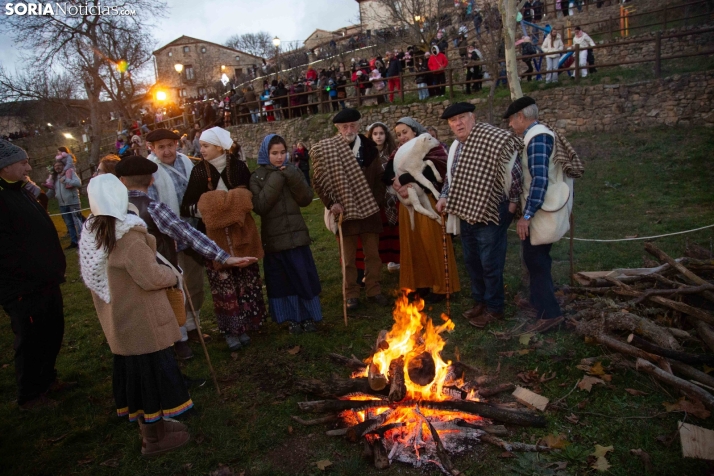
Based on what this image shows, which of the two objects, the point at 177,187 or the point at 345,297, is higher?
the point at 177,187

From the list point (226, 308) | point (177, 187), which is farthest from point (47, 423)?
point (177, 187)

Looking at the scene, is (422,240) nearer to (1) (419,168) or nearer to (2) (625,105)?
(1) (419,168)

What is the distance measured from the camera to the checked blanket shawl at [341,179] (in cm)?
527

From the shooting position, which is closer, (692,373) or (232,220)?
(692,373)

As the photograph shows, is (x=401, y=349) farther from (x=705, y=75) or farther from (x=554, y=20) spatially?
(x=554, y=20)

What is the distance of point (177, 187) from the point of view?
4723 mm

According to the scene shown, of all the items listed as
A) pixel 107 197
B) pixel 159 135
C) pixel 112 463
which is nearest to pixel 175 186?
pixel 159 135

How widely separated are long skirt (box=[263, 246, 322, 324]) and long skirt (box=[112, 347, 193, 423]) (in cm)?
171

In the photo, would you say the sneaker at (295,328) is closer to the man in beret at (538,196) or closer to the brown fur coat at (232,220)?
the brown fur coat at (232,220)

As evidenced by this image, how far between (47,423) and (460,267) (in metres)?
4.94

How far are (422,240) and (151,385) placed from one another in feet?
10.6

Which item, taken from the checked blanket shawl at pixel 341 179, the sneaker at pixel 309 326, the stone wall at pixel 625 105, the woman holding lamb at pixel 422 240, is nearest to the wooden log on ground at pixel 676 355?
the woman holding lamb at pixel 422 240

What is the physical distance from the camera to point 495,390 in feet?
11.5

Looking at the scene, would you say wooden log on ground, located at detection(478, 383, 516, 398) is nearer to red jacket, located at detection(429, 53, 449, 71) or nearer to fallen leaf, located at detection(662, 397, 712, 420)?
fallen leaf, located at detection(662, 397, 712, 420)
